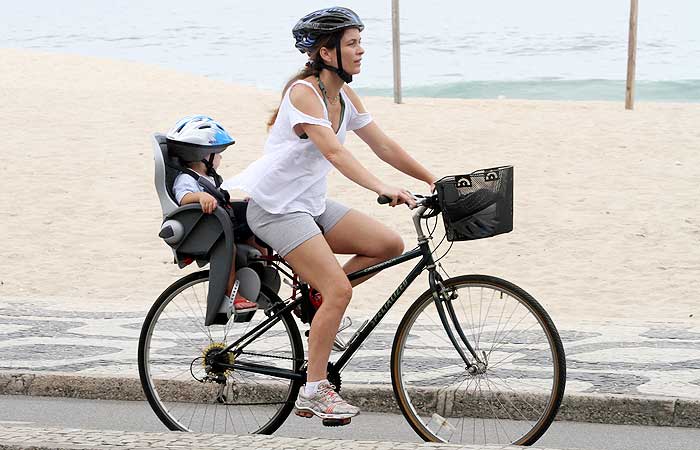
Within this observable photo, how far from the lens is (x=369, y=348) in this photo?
24.6ft

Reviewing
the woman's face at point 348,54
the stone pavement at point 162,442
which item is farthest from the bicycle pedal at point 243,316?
the woman's face at point 348,54

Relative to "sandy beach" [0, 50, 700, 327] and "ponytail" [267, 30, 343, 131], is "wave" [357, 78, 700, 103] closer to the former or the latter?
"sandy beach" [0, 50, 700, 327]

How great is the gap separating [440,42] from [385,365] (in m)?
51.9

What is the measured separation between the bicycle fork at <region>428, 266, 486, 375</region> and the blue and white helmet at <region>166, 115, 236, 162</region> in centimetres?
121

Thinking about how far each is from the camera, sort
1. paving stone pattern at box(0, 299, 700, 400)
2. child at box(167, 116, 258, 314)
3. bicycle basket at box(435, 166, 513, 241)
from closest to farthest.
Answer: bicycle basket at box(435, 166, 513, 241) < child at box(167, 116, 258, 314) < paving stone pattern at box(0, 299, 700, 400)

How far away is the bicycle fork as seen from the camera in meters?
5.40

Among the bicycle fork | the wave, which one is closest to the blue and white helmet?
the bicycle fork

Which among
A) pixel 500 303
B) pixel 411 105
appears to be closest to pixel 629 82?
pixel 411 105

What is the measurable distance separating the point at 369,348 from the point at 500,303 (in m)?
1.94

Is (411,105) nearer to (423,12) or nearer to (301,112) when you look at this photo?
(301,112)

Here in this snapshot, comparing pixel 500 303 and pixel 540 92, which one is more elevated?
pixel 500 303

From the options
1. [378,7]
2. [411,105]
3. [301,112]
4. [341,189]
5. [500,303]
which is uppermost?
[301,112]

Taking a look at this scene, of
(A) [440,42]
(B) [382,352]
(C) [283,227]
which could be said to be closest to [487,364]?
(C) [283,227]

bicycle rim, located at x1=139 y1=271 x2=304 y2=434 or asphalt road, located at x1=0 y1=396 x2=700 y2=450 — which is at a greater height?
bicycle rim, located at x1=139 y1=271 x2=304 y2=434
